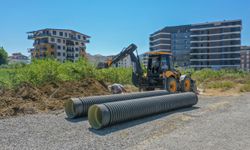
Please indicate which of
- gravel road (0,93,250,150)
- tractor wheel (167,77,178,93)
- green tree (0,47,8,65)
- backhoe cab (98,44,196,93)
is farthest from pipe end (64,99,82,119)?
green tree (0,47,8,65)

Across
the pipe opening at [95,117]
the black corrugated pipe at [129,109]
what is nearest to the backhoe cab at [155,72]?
the black corrugated pipe at [129,109]

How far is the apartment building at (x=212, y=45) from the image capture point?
7825cm

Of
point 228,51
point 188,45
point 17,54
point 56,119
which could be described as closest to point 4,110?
point 56,119

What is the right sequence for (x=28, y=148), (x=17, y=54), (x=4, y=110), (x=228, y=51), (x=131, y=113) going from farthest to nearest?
1. (x=17, y=54)
2. (x=228, y=51)
3. (x=4, y=110)
4. (x=131, y=113)
5. (x=28, y=148)

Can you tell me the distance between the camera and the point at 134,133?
6.47 meters

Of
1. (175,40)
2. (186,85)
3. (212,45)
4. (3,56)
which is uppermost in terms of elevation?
(175,40)

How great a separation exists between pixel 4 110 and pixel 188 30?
92018 millimetres

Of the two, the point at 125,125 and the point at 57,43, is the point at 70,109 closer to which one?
the point at 125,125

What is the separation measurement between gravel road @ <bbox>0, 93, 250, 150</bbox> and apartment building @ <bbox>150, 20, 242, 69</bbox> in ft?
221

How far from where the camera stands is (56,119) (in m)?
8.13

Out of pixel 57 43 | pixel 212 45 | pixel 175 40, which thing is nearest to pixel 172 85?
pixel 57 43

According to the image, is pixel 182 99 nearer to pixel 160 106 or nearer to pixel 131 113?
pixel 160 106

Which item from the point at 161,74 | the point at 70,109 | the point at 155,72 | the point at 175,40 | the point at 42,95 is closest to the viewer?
the point at 70,109

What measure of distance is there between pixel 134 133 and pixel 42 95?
19.8 feet
